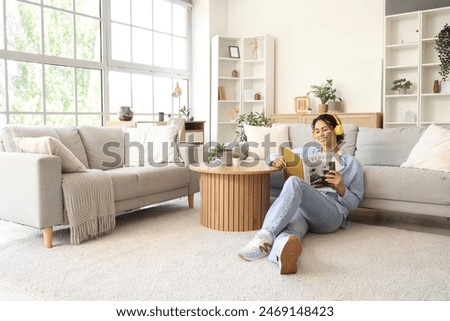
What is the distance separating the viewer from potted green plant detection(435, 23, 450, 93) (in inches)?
214

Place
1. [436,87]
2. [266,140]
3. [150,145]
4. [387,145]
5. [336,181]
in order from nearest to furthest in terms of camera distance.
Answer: [336,181] < [387,145] < [150,145] < [266,140] < [436,87]

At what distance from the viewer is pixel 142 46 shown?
6676 mm

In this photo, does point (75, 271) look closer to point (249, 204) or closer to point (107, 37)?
point (249, 204)

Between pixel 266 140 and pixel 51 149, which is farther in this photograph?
pixel 266 140

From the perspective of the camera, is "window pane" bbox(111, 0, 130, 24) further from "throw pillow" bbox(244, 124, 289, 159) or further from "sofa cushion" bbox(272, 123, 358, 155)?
"sofa cushion" bbox(272, 123, 358, 155)

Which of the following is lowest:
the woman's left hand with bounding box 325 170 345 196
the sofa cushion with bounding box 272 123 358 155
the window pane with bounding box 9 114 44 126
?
the woman's left hand with bounding box 325 170 345 196

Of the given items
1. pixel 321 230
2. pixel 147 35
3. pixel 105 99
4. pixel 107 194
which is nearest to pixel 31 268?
pixel 107 194

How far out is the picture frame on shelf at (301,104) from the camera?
6.78 metres

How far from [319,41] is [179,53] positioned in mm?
2436

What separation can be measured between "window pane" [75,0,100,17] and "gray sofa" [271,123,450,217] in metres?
3.66

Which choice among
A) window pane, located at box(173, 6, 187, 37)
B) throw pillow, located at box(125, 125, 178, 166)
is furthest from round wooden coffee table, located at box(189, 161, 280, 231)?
window pane, located at box(173, 6, 187, 37)

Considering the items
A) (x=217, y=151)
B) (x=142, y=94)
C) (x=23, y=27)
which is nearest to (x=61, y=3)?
(x=23, y=27)

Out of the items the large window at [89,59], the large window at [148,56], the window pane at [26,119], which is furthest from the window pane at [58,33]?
the window pane at [26,119]

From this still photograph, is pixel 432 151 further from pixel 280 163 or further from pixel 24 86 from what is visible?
pixel 24 86
